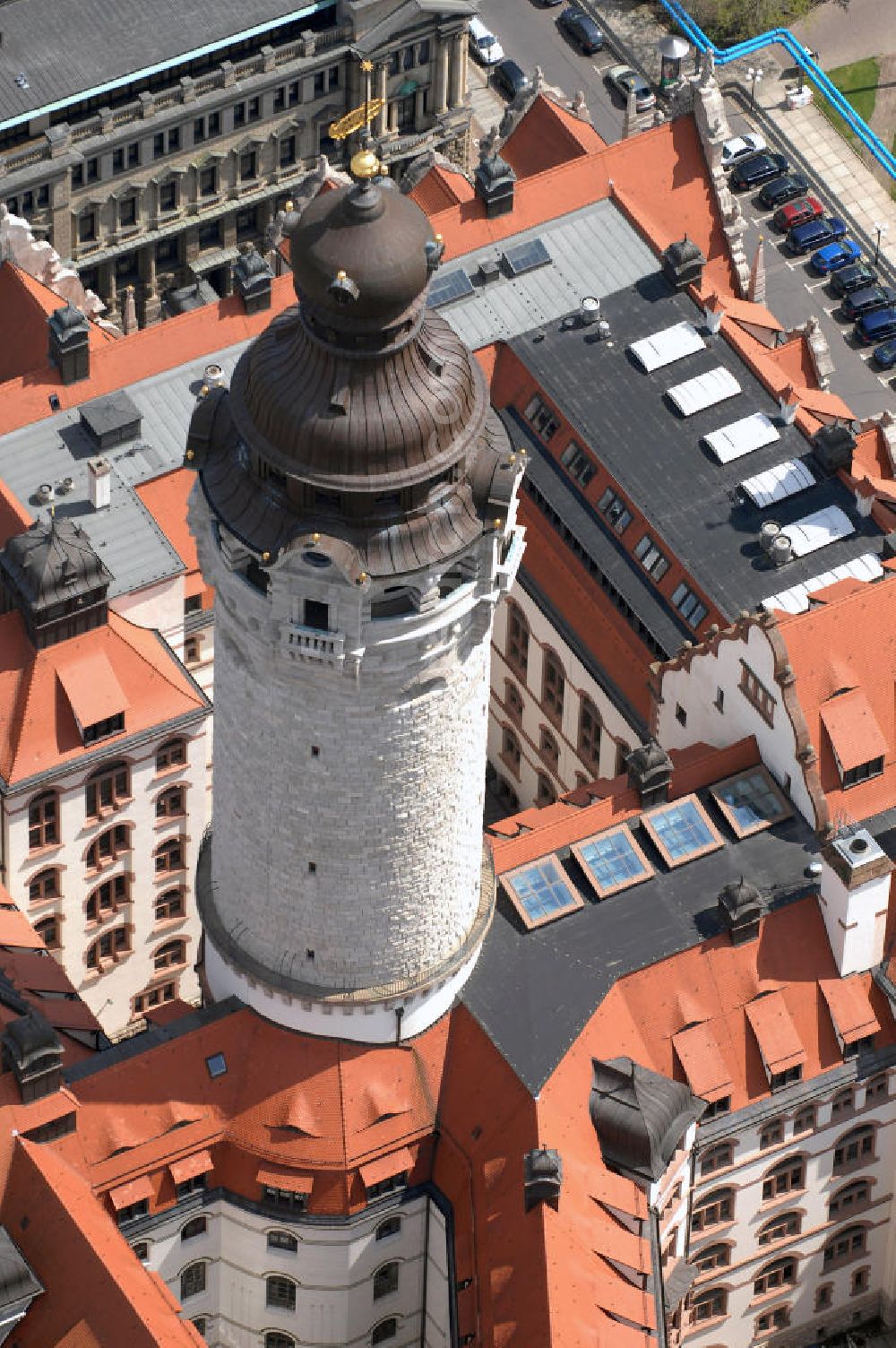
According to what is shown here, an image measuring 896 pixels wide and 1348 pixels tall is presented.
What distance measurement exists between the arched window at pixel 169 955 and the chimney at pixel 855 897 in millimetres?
38679

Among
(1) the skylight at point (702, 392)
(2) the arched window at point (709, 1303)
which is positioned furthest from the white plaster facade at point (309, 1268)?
(1) the skylight at point (702, 392)

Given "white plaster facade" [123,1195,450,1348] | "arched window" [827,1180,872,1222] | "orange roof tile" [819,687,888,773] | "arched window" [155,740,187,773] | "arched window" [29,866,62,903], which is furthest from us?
"arched window" [155,740,187,773]

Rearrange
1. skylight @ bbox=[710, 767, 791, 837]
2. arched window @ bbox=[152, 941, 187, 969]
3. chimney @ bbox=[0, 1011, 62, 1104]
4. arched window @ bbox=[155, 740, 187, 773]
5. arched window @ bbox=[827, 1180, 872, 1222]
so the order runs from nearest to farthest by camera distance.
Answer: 1. chimney @ bbox=[0, 1011, 62, 1104]
2. skylight @ bbox=[710, 767, 791, 837]
3. arched window @ bbox=[827, 1180, 872, 1222]
4. arched window @ bbox=[155, 740, 187, 773]
5. arched window @ bbox=[152, 941, 187, 969]

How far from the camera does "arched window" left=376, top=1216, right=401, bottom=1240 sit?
559 ft

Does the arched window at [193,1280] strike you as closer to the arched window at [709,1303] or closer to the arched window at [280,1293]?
the arched window at [280,1293]

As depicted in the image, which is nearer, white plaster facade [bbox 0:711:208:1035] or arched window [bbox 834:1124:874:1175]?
arched window [bbox 834:1124:874:1175]

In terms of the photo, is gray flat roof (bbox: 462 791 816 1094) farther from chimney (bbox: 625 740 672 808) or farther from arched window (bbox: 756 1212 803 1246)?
arched window (bbox: 756 1212 803 1246)

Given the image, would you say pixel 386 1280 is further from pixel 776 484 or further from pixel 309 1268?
pixel 776 484

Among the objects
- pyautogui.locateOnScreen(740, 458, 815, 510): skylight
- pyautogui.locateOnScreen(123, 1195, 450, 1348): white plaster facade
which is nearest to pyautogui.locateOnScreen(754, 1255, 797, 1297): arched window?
pyautogui.locateOnScreen(123, 1195, 450, 1348): white plaster facade

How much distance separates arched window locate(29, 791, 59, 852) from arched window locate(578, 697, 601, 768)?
27726 millimetres

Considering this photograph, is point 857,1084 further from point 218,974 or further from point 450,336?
point 450,336

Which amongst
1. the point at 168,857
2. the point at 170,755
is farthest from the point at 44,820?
the point at 168,857

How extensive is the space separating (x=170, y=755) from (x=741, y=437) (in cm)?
3222

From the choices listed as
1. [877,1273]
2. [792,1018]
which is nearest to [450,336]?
[792,1018]
